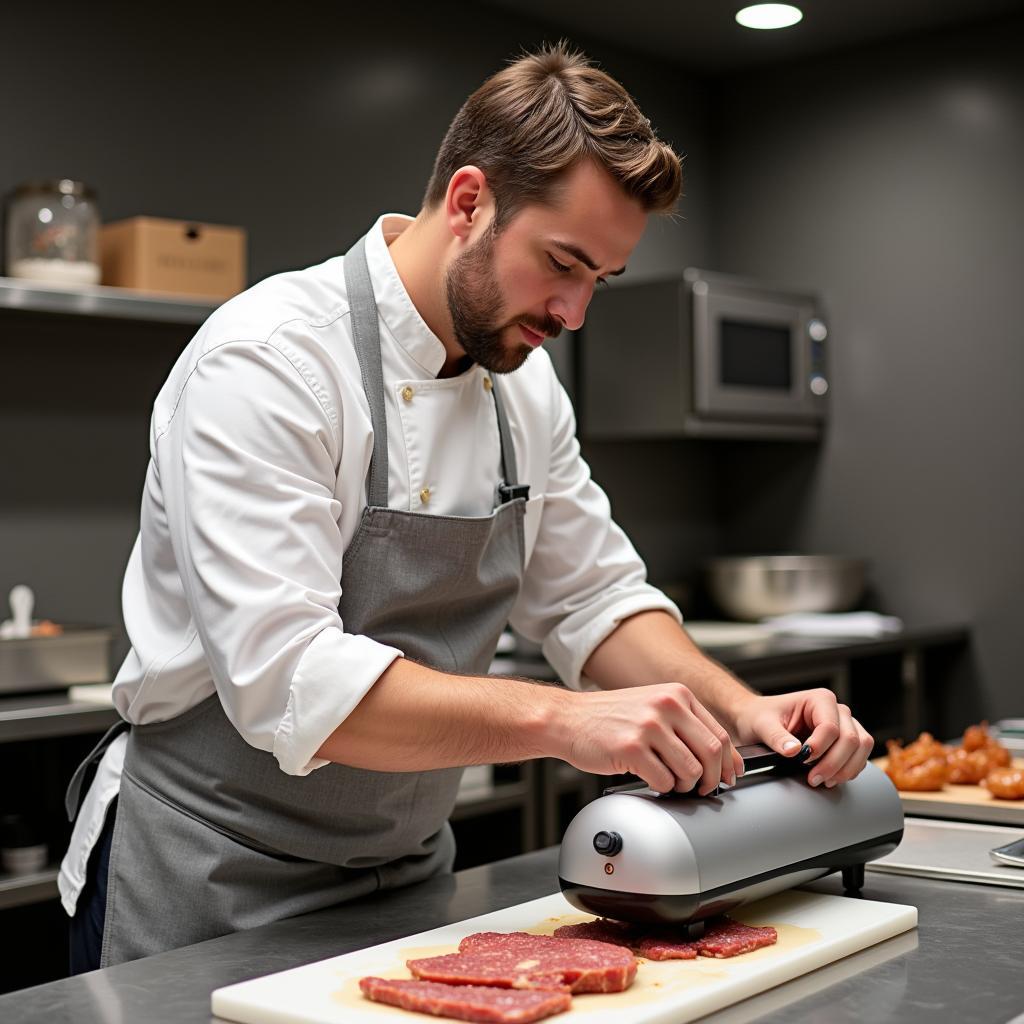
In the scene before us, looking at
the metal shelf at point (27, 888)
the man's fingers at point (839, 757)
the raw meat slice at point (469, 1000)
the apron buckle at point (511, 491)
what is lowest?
the metal shelf at point (27, 888)

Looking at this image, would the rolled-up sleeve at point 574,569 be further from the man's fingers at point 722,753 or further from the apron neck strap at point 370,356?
the man's fingers at point 722,753

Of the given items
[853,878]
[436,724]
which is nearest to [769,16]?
[853,878]

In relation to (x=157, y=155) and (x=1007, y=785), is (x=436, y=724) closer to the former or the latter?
(x=1007, y=785)

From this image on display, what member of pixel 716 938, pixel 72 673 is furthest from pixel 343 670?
pixel 72 673

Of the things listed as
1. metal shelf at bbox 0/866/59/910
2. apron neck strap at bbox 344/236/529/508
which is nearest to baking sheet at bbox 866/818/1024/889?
apron neck strap at bbox 344/236/529/508

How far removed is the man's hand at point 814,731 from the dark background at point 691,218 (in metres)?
1.78

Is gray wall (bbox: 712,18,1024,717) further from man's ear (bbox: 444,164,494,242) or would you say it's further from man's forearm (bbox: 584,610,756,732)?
man's ear (bbox: 444,164,494,242)

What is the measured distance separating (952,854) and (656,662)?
0.39 meters

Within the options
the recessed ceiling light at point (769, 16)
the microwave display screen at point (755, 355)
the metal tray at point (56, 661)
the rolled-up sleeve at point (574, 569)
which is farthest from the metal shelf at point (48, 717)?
the recessed ceiling light at point (769, 16)

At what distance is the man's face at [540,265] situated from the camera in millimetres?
1451

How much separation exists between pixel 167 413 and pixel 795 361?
297 centimetres

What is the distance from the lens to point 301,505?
1.29m

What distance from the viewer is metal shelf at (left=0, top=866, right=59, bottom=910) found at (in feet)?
7.53

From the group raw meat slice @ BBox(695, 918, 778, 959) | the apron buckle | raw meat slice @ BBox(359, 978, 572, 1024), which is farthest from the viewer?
the apron buckle
